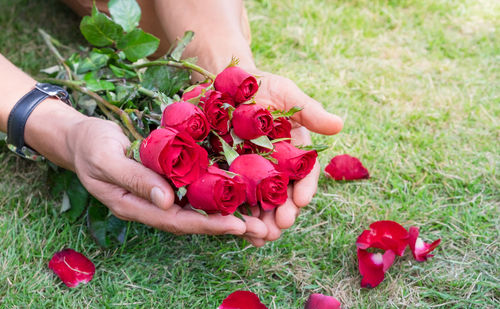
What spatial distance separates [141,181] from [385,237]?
0.74 metres

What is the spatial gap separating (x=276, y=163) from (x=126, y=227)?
58 cm

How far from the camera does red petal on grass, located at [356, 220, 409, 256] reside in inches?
55.8

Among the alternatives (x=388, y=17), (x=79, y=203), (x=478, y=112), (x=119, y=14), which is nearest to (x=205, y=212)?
(x=79, y=203)

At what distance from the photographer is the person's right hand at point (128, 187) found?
3.65 feet

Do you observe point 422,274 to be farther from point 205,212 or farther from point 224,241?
point 205,212

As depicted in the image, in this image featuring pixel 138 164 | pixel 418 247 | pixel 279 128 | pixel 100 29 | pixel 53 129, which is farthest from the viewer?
pixel 100 29

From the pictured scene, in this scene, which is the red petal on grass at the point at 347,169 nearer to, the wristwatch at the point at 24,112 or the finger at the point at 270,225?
the finger at the point at 270,225

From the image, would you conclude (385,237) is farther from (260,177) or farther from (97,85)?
(97,85)

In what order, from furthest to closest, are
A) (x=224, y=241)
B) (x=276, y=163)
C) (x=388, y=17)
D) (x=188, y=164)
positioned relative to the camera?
(x=388, y=17) < (x=224, y=241) < (x=276, y=163) < (x=188, y=164)

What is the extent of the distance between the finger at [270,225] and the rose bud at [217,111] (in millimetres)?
273

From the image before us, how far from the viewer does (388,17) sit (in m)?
2.67

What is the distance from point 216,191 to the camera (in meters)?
1.04

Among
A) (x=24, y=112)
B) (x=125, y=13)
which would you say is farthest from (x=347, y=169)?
(x=24, y=112)

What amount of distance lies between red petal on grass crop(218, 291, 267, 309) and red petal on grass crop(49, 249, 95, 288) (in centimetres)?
43
